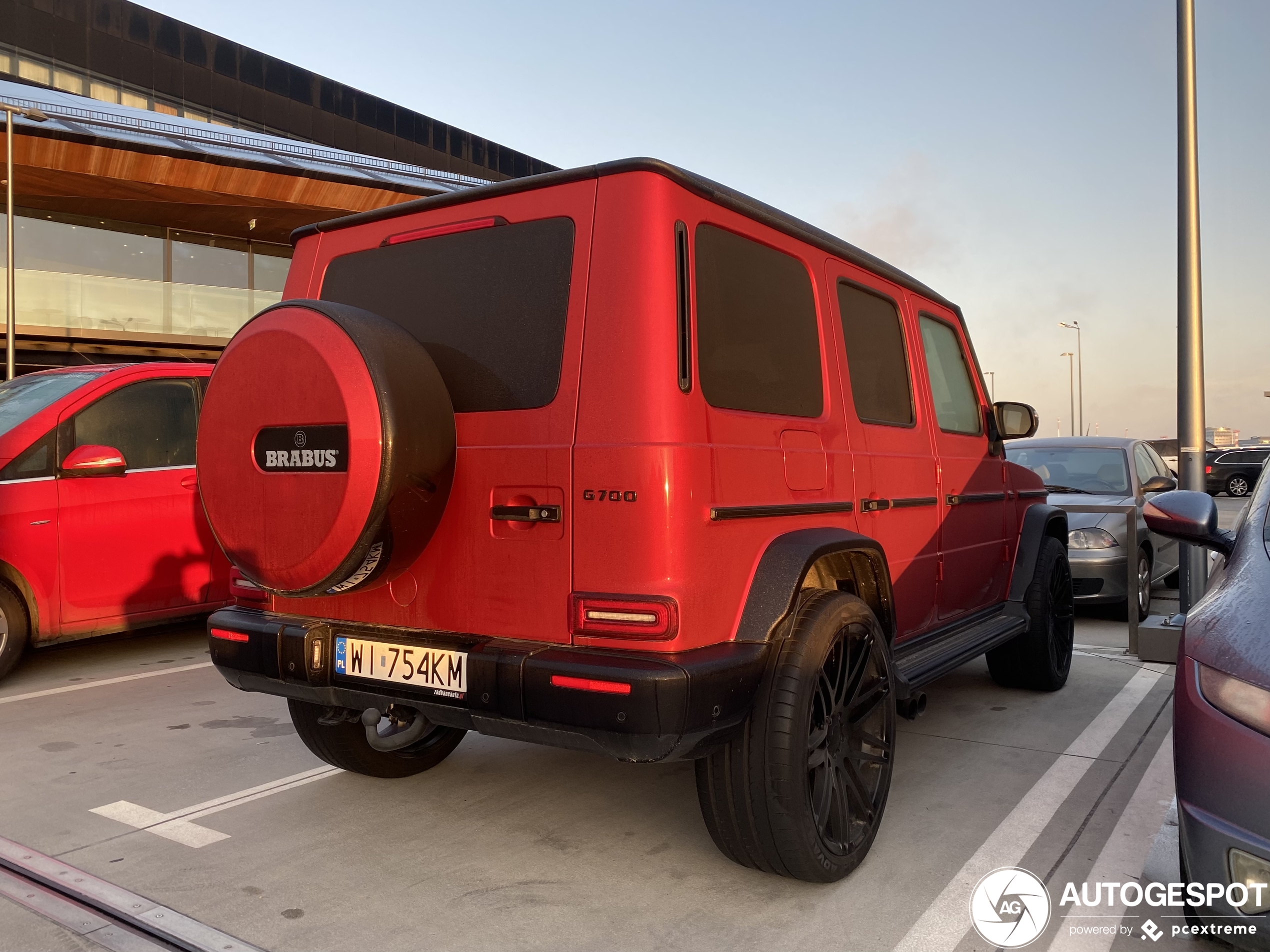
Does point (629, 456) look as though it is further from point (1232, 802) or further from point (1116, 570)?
point (1116, 570)

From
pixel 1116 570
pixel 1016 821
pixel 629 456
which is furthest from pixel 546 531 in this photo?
pixel 1116 570

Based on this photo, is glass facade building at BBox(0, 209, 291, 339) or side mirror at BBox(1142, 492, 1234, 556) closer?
side mirror at BBox(1142, 492, 1234, 556)

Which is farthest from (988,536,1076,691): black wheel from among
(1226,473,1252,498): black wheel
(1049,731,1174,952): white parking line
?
(1226,473,1252,498): black wheel

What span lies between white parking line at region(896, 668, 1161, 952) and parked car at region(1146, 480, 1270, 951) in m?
0.61

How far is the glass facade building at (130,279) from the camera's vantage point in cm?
2020

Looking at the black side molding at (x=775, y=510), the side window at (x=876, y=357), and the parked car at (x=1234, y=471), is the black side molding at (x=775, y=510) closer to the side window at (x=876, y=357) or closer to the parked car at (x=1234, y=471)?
the side window at (x=876, y=357)

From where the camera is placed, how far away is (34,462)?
5.84 m

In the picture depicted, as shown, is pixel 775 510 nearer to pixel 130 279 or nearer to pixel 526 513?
pixel 526 513

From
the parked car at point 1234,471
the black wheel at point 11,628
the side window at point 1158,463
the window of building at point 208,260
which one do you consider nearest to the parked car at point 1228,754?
the black wheel at point 11,628

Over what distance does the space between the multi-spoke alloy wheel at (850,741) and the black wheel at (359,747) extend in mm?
1551

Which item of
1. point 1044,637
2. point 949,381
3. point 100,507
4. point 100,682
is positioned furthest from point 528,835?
point 100,507

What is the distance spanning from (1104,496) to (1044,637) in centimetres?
356

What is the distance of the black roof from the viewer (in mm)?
2855

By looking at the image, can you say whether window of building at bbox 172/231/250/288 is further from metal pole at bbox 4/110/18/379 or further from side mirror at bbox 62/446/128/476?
side mirror at bbox 62/446/128/476
